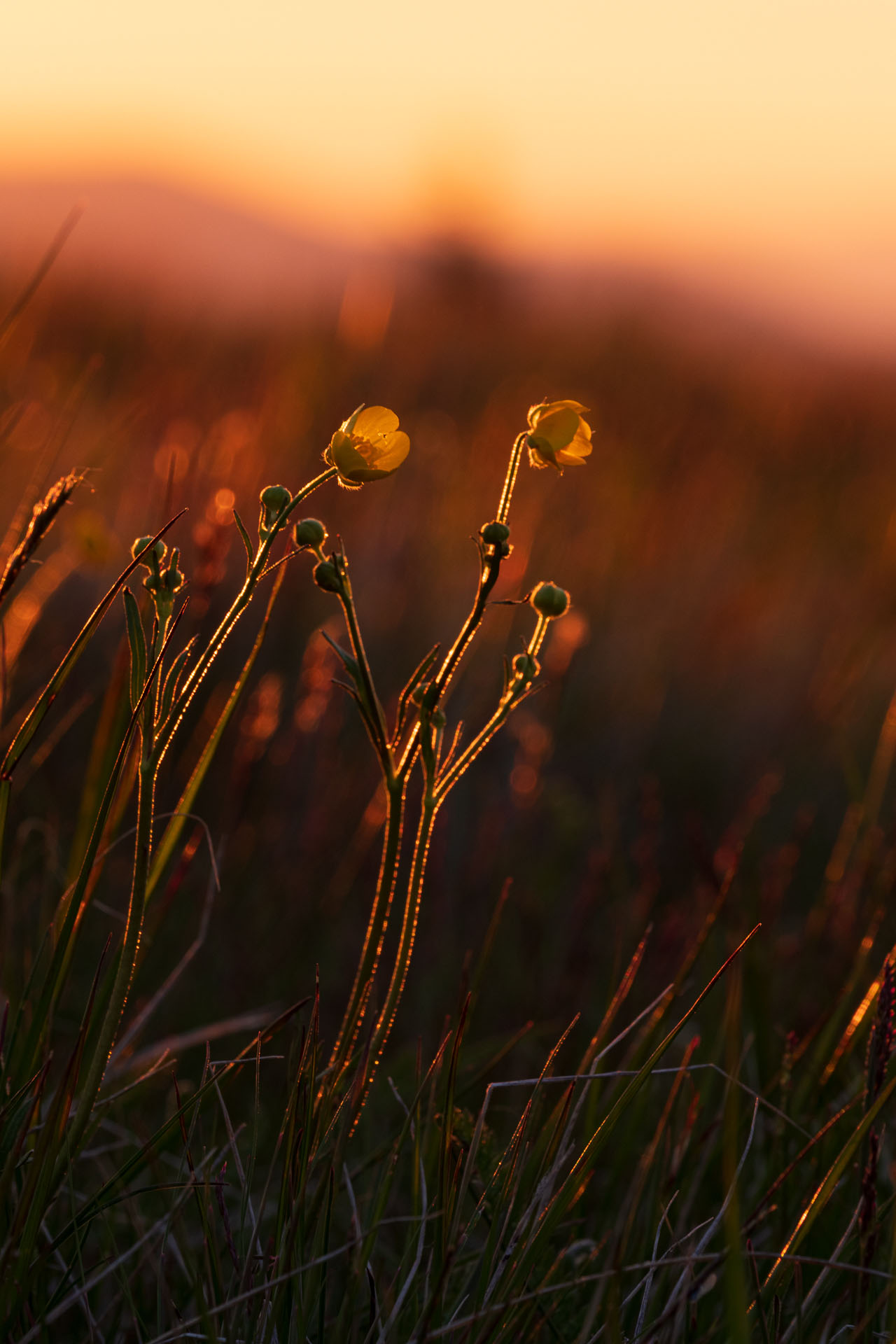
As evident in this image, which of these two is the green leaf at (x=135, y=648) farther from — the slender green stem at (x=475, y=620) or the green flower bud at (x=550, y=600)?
the green flower bud at (x=550, y=600)

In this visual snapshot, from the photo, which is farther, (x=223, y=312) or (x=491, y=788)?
(x=223, y=312)

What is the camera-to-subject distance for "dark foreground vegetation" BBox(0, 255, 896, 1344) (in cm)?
90

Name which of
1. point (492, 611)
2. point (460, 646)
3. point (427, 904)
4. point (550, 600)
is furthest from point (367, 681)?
point (492, 611)

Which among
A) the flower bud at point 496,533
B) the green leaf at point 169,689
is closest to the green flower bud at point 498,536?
the flower bud at point 496,533

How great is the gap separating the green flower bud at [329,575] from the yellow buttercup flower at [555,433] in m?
0.21

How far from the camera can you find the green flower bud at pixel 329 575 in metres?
0.84

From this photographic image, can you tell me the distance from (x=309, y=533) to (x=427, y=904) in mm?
1492

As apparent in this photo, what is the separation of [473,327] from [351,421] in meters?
8.30

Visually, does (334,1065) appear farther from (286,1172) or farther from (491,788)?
(491,788)

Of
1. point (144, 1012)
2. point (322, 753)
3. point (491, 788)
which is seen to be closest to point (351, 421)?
point (144, 1012)

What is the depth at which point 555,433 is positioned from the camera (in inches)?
35.7

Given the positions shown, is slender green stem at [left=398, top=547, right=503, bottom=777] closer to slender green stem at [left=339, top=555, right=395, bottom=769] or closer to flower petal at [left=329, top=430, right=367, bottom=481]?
slender green stem at [left=339, top=555, right=395, bottom=769]

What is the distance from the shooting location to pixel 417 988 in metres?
1.93

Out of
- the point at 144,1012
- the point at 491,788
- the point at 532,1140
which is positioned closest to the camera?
the point at 144,1012
